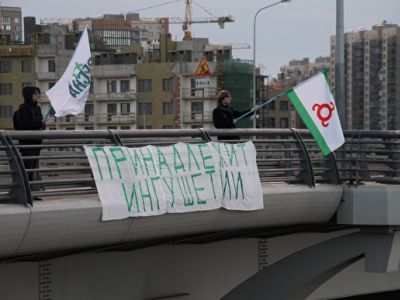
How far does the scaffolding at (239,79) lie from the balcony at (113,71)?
1195cm

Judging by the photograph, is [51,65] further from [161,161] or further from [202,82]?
[161,161]

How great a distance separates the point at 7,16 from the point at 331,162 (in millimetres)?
179766

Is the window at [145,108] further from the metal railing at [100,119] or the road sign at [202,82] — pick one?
the road sign at [202,82]

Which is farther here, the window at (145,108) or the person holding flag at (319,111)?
the window at (145,108)

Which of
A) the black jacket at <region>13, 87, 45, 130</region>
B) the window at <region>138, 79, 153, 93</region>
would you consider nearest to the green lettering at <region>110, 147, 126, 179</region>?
the black jacket at <region>13, 87, 45, 130</region>

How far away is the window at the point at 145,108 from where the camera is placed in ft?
400

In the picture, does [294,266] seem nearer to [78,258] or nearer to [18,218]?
[78,258]

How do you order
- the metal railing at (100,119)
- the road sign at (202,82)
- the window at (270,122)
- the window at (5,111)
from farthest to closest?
1. the window at (270,122)
2. the metal railing at (100,119)
3. the window at (5,111)
4. the road sign at (202,82)

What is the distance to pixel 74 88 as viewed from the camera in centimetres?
1540

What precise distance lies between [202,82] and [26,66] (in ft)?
77.5

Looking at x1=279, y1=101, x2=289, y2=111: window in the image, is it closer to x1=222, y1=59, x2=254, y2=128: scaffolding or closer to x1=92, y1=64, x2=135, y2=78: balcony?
x1=222, y1=59, x2=254, y2=128: scaffolding

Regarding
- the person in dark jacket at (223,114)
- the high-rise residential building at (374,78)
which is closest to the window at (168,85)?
the high-rise residential building at (374,78)

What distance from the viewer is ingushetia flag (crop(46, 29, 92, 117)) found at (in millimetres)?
15047

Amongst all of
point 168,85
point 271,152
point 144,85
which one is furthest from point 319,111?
point 144,85
